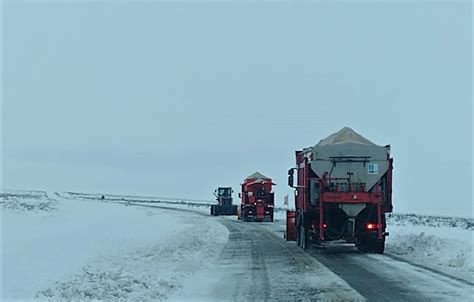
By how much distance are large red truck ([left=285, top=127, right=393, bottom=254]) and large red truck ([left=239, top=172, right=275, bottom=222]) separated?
2966 centimetres

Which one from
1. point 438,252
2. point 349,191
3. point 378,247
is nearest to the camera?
point 438,252

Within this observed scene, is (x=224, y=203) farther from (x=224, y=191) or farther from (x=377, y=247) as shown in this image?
(x=377, y=247)

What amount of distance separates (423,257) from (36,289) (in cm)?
1230

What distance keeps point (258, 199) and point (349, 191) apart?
3131cm

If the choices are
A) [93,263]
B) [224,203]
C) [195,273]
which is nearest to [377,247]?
[195,273]

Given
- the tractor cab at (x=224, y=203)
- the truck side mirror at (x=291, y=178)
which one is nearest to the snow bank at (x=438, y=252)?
the truck side mirror at (x=291, y=178)

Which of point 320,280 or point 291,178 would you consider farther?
point 291,178

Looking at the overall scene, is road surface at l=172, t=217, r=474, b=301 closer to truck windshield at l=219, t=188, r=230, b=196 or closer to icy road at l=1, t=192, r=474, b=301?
icy road at l=1, t=192, r=474, b=301

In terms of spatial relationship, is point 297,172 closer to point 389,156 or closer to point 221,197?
point 389,156

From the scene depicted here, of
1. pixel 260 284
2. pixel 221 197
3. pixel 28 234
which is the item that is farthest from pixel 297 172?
pixel 221 197

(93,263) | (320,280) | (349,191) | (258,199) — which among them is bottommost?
(320,280)

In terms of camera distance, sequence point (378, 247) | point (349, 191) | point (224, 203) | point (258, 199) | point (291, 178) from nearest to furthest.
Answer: point (349, 191)
point (378, 247)
point (291, 178)
point (258, 199)
point (224, 203)

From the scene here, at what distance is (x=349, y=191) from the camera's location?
71.6ft

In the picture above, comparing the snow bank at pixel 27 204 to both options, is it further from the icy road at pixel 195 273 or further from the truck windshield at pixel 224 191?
the icy road at pixel 195 273
